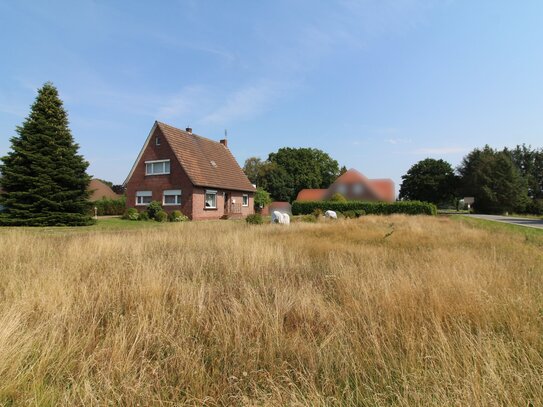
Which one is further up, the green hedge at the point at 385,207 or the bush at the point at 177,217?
the green hedge at the point at 385,207

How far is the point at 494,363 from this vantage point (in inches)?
94.6

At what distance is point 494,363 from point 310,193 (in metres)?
60.2

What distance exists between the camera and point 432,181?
6719cm

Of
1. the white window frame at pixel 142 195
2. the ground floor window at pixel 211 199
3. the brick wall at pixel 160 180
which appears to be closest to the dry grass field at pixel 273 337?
the brick wall at pixel 160 180

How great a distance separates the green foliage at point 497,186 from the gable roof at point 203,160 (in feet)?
130

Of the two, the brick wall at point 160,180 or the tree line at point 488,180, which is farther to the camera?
the tree line at point 488,180

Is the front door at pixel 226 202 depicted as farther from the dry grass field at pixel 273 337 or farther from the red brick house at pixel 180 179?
the dry grass field at pixel 273 337

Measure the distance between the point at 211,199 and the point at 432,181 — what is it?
2185 inches

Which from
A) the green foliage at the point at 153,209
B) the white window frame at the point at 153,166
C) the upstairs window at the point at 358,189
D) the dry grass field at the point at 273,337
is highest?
the white window frame at the point at 153,166

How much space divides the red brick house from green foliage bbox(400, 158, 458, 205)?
170ft

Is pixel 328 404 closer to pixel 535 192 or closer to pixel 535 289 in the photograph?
pixel 535 289

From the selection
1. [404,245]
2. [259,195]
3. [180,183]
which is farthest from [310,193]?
[404,245]

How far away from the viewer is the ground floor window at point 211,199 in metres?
27.4

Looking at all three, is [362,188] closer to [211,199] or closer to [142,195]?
[211,199]
